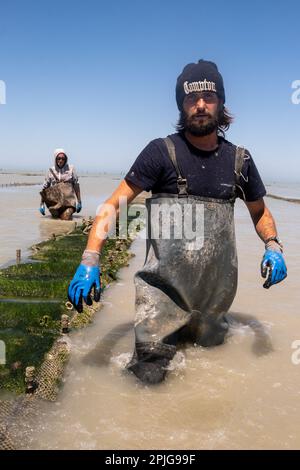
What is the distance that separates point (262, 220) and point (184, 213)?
93 cm

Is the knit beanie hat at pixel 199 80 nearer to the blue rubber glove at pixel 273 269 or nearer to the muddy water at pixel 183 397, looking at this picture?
the blue rubber glove at pixel 273 269

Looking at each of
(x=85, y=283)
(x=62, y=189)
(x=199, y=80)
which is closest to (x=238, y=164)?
(x=199, y=80)

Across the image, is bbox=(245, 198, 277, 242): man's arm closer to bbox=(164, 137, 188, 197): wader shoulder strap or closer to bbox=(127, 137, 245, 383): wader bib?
bbox=(127, 137, 245, 383): wader bib

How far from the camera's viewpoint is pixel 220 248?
3705 millimetres

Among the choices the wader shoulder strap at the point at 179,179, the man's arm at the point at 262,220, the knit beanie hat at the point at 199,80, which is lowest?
the man's arm at the point at 262,220

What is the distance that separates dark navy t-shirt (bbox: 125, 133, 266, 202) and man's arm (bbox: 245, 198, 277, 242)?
1.27 ft

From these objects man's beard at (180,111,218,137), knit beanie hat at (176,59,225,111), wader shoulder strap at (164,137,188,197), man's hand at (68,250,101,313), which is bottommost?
man's hand at (68,250,101,313)

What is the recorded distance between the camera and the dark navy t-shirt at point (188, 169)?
11.3 feet

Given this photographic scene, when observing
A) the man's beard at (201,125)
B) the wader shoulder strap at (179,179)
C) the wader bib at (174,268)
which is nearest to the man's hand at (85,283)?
the wader bib at (174,268)

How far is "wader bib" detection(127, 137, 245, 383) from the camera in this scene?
11.5 feet

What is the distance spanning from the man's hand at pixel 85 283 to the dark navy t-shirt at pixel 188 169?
74 centimetres

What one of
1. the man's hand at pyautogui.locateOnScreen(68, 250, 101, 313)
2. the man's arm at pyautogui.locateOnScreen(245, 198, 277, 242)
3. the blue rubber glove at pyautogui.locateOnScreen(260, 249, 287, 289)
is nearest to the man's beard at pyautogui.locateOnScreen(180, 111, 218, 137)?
the man's arm at pyautogui.locateOnScreen(245, 198, 277, 242)
